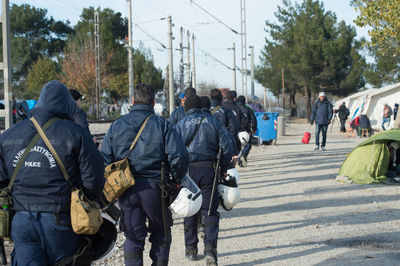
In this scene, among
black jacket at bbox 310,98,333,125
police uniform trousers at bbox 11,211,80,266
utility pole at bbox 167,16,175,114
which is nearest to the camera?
police uniform trousers at bbox 11,211,80,266

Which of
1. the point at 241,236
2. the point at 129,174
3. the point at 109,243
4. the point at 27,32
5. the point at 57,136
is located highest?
the point at 27,32

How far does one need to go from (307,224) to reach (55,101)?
5.19m

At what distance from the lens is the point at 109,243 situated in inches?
155

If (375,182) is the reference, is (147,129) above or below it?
above

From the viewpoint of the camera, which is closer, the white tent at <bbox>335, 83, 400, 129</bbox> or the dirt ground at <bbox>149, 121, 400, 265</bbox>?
A: the dirt ground at <bbox>149, 121, 400, 265</bbox>

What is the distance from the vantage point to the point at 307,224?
7.97m

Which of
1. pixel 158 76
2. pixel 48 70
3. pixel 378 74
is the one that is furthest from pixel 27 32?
pixel 378 74

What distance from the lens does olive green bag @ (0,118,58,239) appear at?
3564 mm

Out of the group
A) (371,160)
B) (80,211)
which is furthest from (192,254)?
(371,160)

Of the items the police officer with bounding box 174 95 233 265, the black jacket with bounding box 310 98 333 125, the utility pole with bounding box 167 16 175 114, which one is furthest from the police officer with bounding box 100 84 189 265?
the utility pole with bounding box 167 16 175 114

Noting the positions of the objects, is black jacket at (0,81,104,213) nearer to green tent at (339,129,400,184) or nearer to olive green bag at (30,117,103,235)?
olive green bag at (30,117,103,235)

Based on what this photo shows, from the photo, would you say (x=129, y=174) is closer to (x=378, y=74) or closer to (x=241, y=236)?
(x=241, y=236)

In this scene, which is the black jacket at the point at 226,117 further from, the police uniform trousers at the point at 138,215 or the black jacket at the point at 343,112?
the black jacket at the point at 343,112

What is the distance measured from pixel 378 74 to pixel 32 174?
52106mm
